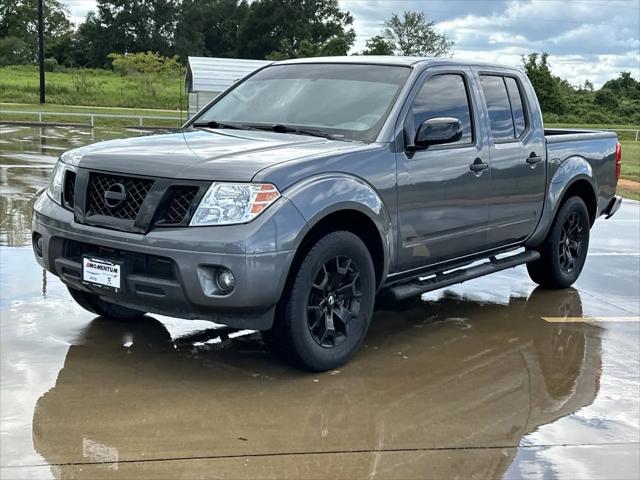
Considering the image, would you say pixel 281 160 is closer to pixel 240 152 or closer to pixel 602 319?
pixel 240 152

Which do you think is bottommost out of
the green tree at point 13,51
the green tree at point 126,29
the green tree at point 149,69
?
the green tree at point 149,69

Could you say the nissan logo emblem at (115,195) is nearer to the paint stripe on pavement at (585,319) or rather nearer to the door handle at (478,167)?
the door handle at (478,167)

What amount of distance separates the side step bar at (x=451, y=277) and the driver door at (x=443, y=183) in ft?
0.43

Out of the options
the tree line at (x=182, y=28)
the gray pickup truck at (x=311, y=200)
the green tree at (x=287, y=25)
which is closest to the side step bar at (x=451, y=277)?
the gray pickup truck at (x=311, y=200)

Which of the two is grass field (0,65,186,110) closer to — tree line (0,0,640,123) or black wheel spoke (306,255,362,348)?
tree line (0,0,640,123)

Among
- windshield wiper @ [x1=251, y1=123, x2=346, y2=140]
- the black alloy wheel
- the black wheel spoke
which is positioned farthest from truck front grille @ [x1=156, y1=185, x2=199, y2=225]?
the black alloy wheel

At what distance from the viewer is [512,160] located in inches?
242

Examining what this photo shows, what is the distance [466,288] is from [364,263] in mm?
2600

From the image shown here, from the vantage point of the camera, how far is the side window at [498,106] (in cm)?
612

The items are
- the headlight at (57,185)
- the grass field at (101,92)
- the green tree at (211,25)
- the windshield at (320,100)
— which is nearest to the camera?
the headlight at (57,185)

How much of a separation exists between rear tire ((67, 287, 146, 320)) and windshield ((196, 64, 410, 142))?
4.87ft

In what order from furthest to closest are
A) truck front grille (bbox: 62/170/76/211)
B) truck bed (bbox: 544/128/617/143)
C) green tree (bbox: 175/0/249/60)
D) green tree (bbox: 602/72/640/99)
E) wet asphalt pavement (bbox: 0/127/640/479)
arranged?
1. green tree (bbox: 175/0/249/60)
2. green tree (bbox: 602/72/640/99)
3. truck bed (bbox: 544/128/617/143)
4. truck front grille (bbox: 62/170/76/211)
5. wet asphalt pavement (bbox: 0/127/640/479)

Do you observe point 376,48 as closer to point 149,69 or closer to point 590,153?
point 149,69

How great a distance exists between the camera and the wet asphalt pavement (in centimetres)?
365
